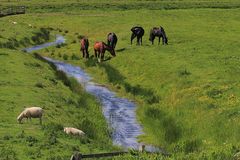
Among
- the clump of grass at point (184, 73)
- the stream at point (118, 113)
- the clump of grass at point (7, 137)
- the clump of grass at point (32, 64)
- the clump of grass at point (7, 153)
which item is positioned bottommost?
the stream at point (118, 113)

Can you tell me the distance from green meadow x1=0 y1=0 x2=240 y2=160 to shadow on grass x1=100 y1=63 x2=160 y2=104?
0.10m

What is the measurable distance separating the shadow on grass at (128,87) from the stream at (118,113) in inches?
45.8

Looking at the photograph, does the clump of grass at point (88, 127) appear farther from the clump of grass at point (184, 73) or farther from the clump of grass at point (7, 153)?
the clump of grass at point (184, 73)

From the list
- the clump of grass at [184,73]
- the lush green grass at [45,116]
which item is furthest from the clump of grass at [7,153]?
the clump of grass at [184,73]

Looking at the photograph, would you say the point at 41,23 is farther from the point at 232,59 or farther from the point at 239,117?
the point at 239,117

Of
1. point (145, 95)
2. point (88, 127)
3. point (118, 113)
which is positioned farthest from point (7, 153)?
point (145, 95)

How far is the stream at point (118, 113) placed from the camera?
83.3ft

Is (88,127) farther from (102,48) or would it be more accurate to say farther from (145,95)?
(102,48)

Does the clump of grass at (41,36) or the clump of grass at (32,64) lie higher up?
the clump of grass at (32,64)

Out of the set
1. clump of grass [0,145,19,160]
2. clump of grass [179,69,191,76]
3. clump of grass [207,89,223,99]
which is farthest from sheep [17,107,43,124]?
clump of grass [179,69,191,76]

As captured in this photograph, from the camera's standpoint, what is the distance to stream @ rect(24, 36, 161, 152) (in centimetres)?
2538

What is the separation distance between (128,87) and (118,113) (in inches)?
257

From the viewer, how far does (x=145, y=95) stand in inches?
1378

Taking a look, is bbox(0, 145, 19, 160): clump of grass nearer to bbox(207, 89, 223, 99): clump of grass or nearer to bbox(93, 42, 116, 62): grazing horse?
bbox(207, 89, 223, 99): clump of grass
